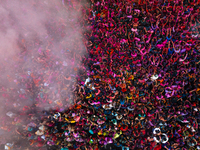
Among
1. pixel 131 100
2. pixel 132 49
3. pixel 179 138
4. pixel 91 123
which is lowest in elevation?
pixel 179 138

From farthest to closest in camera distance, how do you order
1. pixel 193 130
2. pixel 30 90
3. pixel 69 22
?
pixel 30 90
pixel 69 22
pixel 193 130

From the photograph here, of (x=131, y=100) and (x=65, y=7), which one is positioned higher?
(x=65, y=7)

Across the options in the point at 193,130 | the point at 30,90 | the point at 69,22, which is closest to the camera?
the point at 193,130

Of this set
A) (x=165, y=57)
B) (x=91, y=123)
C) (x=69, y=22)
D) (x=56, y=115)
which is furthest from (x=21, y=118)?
(x=165, y=57)

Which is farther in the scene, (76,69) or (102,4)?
(76,69)

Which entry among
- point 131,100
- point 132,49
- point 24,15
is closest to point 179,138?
point 131,100

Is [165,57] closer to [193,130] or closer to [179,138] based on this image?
[193,130]

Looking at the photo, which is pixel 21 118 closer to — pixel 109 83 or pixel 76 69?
pixel 76 69
